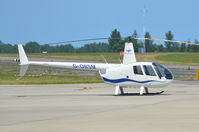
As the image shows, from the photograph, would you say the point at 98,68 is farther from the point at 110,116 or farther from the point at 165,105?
the point at 110,116

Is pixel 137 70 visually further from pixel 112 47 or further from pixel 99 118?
pixel 112 47

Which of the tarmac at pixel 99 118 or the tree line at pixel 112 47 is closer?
the tarmac at pixel 99 118

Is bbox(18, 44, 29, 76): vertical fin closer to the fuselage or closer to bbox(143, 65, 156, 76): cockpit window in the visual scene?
the fuselage

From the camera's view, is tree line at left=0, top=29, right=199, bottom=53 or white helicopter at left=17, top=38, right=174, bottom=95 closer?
white helicopter at left=17, top=38, right=174, bottom=95

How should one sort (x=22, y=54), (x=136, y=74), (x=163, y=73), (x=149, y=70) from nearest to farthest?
(x=163, y=73), (x=149, y=70), (x=136, y=74), (x=22, y=54)

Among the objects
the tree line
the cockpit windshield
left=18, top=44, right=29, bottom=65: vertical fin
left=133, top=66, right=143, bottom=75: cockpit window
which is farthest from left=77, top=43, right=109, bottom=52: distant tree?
the cockpit windshield

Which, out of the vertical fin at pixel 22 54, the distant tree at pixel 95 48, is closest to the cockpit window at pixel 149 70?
the vertical fin at pixel 22 54

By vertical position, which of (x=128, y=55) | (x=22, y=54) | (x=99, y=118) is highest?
(x=22, y=54)

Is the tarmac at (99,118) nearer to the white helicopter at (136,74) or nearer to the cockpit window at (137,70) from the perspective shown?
the white helicopter at (136,74)

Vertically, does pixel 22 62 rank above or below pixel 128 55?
below

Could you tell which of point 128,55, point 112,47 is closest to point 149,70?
point 128,55

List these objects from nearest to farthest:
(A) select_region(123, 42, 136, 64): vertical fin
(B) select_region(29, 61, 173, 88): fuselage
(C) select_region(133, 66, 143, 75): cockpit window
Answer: (B) select_region(29, 61, 173, 88): fuselage
(C) select_region(133, 66, 143, 75): cockpit window
(A) select_region(123, 42, 136, 64): vertical fin

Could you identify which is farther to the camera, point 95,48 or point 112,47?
point 95,48

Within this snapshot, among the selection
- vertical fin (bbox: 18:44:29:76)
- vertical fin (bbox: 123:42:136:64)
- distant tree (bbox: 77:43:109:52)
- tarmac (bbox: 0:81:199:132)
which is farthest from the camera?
distant tree (bbox: 77:43:109:52)
